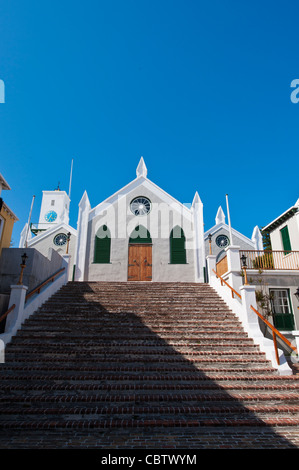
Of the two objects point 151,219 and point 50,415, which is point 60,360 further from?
point 151,219

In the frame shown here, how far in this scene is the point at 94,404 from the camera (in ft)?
19.0

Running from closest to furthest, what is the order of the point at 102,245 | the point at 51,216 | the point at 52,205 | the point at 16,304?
the point at 16,304, the point at 102,245, the point at 51,216, the point at 52,205

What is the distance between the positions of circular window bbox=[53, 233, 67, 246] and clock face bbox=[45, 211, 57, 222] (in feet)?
119

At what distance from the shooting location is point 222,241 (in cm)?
2478

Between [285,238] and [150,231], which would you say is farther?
[150,231]

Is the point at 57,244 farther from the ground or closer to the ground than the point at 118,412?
farther from the ground

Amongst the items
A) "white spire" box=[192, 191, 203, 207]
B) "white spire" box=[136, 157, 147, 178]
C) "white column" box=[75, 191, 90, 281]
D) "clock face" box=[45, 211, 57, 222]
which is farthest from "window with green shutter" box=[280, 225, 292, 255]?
"clock face" box=[45, 211, 57, 222]

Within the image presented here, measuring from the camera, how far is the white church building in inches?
679

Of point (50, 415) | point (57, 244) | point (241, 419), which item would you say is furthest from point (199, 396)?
point (57, 244)

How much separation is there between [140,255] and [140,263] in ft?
1.66

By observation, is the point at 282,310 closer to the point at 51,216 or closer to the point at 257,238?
the point at 257,238

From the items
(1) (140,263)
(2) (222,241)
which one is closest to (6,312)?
(1) (140,263)

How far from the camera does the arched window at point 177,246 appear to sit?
1753 cm
